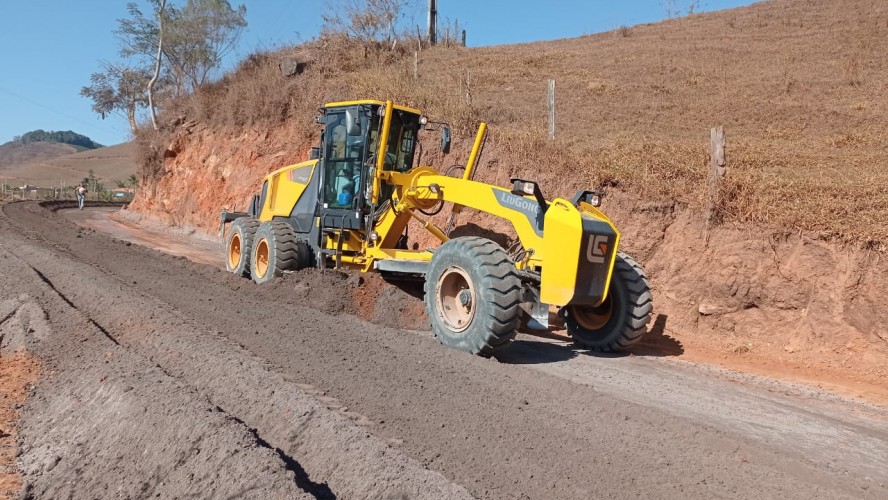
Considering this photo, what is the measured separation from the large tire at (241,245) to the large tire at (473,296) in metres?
4.93

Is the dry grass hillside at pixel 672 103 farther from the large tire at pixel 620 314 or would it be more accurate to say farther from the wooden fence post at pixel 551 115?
the large tire at pixel 620 314

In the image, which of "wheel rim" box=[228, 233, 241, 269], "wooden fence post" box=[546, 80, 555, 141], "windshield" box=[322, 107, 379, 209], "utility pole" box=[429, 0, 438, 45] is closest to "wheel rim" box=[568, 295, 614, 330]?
"windshield" box=[322, 107, 379, 209]

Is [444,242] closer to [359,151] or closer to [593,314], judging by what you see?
[593,314]

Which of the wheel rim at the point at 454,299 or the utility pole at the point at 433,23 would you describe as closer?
the wheel rim at the point at 454,299

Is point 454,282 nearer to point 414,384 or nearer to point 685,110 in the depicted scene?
point 414,384

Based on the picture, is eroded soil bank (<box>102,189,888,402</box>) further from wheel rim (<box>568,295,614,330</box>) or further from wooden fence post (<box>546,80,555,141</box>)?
wooden fence post (<box>546,80,555,141</box>)

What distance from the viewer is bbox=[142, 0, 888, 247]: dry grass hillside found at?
10.1 m

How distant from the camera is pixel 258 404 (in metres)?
5.01

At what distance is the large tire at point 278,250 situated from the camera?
10.2 meters

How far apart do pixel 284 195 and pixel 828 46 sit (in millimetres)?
17082

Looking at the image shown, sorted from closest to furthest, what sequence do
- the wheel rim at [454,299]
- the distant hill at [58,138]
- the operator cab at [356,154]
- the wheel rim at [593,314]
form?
the wheel rim at [454,299] < the wheel rim at [593,314] < the operator cab at [356,154] < the distant hill at [58,138]

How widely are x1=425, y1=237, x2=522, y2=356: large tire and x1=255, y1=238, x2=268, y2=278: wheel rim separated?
14.2 feet

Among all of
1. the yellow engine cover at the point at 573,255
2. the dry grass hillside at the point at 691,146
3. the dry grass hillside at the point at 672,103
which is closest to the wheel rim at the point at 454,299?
the yellow engine cover at the point at 573,255

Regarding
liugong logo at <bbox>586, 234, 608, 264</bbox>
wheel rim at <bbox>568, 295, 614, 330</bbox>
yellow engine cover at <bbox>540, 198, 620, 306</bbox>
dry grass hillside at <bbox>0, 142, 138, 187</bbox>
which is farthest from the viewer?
dry grass hillside at <bbox>0, 142, 138, 187</bbox>
